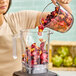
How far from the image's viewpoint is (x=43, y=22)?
3.93 feet

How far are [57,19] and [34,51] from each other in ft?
0.79

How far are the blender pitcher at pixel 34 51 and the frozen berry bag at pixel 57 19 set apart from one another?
132 mm

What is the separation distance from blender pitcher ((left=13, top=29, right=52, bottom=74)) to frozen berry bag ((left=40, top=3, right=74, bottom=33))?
0.13 meters

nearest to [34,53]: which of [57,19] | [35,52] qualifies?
[35,52]

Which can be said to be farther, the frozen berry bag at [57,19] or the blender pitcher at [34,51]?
the frozen berry bag at [57,19]

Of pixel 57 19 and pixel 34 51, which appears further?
pixel 57 19

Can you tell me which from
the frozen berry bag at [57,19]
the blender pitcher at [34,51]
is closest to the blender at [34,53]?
the blender pitcher at [34,51]

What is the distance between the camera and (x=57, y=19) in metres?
1.18

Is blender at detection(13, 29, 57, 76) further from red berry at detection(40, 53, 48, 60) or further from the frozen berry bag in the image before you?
the frozen berry bag

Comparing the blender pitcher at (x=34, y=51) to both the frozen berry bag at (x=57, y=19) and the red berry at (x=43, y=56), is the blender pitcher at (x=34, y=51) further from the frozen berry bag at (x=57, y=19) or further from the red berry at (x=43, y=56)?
the frozen berry bag at (x=57, y=19)

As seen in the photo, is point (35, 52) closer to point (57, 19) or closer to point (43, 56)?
point (43, 56)

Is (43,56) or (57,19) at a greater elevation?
(57,19)

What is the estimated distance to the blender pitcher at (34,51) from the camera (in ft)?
3.31

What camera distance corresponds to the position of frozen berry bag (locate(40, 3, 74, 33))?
1179 mm
